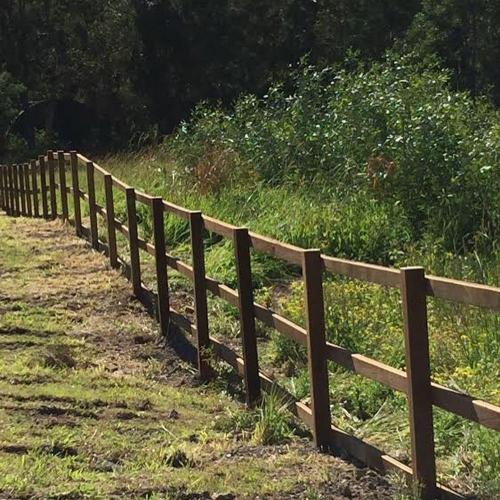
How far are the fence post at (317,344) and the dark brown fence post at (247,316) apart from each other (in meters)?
0.96

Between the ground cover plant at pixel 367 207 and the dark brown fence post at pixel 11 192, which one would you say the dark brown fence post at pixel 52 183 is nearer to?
the ground cover plant at pixel 367 207

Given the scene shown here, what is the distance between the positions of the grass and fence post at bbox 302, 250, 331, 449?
288mm

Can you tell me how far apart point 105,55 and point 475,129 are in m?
31.7

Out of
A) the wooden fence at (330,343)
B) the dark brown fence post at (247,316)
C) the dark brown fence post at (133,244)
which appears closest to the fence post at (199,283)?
the wooden fence at (330,343)

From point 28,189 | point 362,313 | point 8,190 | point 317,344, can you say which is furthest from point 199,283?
point 8,190

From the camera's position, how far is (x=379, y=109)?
10.1m

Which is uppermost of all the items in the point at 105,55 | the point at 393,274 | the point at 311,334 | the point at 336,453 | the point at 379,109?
the point at 105,55

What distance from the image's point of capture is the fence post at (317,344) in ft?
16.5

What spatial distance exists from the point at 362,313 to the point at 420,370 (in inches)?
104

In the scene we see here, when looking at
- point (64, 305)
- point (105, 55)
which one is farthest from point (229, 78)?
point (64, 305)

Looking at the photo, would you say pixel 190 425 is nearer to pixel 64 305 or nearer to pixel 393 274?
pixel 393 274

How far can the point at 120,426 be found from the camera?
5301 mm

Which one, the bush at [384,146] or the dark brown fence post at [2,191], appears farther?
the dark brown fence post at [2,191]

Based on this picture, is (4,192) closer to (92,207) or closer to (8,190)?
(8,190)
